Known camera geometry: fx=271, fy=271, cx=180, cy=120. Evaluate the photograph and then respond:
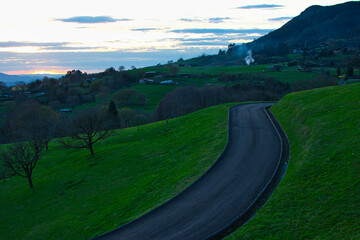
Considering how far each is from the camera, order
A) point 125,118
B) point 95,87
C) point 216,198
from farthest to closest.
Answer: point 95,87 < point 125,118 < point 216,198

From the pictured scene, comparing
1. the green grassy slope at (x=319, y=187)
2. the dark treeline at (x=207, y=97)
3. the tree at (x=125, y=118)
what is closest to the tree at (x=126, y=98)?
the dark treeline at (x=207, y=97)

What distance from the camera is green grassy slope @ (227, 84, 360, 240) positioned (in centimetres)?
1308

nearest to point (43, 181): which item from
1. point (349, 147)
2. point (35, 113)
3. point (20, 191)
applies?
point (20, 191)

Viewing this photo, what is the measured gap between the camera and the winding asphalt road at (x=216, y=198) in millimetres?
15773

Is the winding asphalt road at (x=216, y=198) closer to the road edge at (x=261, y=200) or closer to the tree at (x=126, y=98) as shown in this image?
the road edge at (x=261, y=200)

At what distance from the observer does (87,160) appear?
42.2m

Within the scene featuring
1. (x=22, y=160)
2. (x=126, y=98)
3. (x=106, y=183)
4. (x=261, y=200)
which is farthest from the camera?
(x=126, y=98)

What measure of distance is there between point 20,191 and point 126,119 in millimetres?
46010

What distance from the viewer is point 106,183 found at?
104 feet

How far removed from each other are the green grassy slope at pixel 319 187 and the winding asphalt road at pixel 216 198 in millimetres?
1745

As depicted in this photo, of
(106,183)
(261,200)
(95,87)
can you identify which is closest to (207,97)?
(106,183)

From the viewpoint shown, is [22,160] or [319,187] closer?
[319,187]

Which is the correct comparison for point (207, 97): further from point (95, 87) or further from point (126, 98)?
point (95, 87)

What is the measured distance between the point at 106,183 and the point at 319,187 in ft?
76.5
